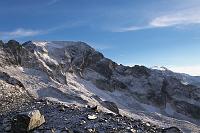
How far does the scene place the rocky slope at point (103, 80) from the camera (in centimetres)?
13175

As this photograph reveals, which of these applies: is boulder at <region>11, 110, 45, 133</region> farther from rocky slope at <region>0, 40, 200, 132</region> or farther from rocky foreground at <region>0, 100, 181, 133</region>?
rocky slope at <region>0, 40, 200, 132</region>

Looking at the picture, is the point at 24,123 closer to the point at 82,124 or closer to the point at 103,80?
the point at 82,124

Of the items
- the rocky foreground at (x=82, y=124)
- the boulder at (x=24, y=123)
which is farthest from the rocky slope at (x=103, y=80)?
the boulder at (x=24, y=123)

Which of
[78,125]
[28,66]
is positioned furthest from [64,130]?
[28,66]

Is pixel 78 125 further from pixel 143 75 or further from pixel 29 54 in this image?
pixel 143 75

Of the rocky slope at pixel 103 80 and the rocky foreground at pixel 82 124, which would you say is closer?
the rocky foreground at pixel 82 124

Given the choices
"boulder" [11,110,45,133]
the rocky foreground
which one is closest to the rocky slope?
the rocky foreground

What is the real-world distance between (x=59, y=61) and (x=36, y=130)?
13174 cm

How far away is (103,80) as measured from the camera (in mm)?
172875

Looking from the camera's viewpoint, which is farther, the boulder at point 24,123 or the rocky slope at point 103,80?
the rocky slope at point 103,80

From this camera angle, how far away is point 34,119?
31.5 metres

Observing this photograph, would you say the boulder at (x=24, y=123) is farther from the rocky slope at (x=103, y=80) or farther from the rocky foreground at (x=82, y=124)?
the rocky slope at (x=103, y=80)

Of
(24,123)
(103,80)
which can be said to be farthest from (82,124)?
(103,80)

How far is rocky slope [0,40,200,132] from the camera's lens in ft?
432
